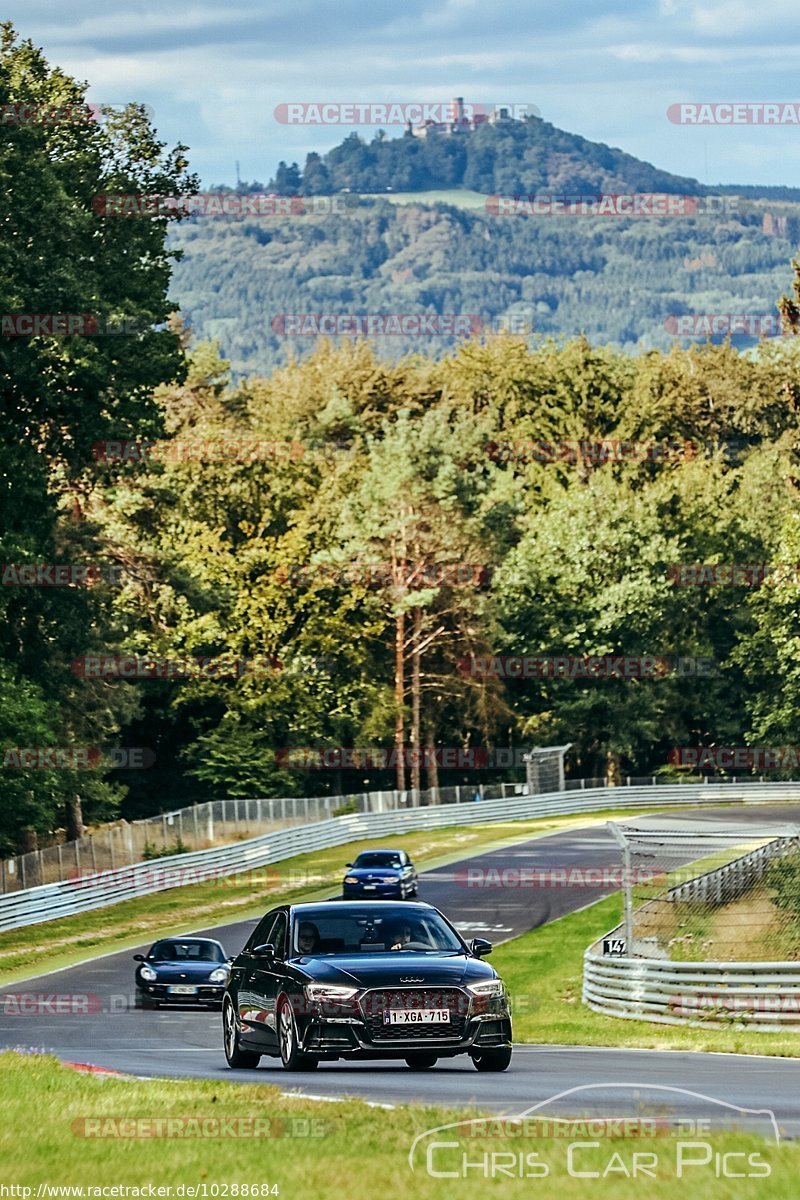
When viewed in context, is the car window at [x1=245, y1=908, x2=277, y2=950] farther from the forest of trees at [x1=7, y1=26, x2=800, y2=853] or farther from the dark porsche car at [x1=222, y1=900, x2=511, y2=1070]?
the forest of trees at [x1=7, y1=26, x2=800, y2=853]

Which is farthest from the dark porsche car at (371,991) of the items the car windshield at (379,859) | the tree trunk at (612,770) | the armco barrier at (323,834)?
the tree trunk at (612,770)

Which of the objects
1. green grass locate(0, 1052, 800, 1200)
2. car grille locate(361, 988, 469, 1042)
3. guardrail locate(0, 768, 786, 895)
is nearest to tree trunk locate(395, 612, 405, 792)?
guardrail locate(0, 768, 786, 895)

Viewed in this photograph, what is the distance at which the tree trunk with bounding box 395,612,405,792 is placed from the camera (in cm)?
8588

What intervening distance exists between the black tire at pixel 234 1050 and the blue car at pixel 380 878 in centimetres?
2800

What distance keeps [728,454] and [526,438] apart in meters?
12.4

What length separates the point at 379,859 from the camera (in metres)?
49.6

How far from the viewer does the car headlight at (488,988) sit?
1675cm

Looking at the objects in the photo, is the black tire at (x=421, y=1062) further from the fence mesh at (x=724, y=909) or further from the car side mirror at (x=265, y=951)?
the fence mesh at (x=724, y=909)

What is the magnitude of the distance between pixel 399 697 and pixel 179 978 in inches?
2163

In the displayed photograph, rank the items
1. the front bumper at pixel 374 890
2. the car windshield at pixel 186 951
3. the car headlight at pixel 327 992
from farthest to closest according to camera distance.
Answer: the front bumper at pixel 374 890 → the car windshield at pixel 186 951 → the car headlight at pixel 327 992

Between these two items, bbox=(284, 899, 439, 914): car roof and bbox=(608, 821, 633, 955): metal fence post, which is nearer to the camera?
bbox=(284, 899, 439, 914): car roof

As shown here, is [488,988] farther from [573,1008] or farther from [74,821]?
[74,821]

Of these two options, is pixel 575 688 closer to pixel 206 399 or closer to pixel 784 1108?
pixel 206 399

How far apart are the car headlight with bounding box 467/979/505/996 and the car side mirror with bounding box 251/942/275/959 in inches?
85.7
